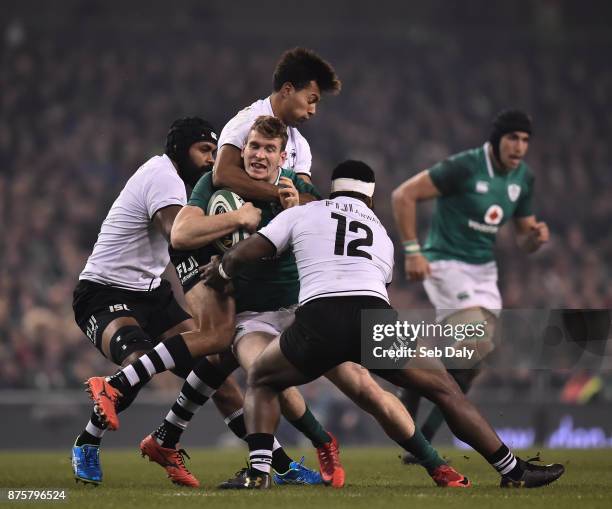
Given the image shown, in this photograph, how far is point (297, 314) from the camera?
6.26m

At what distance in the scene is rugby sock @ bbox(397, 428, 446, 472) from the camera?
255 inches

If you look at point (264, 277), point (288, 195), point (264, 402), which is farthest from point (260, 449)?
point (288, 195)

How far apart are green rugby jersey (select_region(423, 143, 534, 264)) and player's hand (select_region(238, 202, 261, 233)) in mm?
3165

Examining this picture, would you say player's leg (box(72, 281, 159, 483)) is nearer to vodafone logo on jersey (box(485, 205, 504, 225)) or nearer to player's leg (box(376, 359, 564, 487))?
player's leg (box(376, 359, 564, 487))

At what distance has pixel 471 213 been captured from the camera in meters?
9.69

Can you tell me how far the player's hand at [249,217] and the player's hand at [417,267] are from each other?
9.09 feet

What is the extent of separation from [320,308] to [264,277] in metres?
0.92

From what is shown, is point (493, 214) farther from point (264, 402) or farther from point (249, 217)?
point (264, 402)

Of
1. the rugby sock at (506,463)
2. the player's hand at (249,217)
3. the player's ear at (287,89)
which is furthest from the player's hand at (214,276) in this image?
the rugby sock at (506,463)

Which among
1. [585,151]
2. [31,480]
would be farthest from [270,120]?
[585,151]

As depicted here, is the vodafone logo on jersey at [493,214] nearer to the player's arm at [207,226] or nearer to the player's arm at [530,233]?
the player's arm at [530,233]

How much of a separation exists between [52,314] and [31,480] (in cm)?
819

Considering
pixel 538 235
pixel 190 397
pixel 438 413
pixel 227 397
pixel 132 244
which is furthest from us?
pixel 538 235

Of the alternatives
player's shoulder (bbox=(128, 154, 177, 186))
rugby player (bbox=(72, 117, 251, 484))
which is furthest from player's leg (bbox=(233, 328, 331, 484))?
player's shoulder (bbox=(128, 154, 177, 186))
